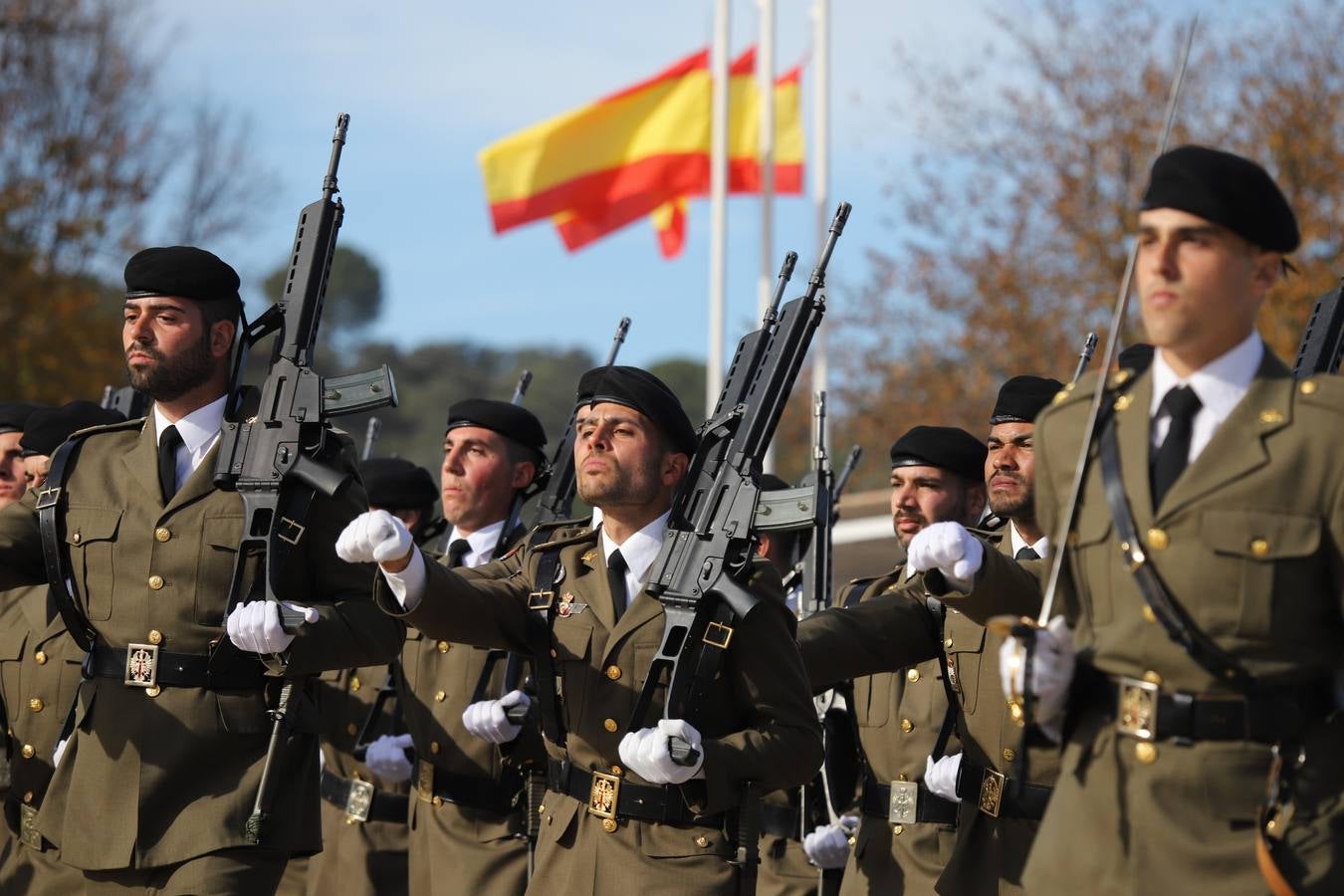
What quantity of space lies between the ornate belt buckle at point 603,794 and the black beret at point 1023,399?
239 centimetres

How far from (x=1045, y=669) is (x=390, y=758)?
498 cm

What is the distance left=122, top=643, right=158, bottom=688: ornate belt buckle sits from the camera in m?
5.91

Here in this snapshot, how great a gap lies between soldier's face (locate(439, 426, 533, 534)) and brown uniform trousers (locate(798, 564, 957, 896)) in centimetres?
199

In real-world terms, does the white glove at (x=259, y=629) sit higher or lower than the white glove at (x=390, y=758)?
higher

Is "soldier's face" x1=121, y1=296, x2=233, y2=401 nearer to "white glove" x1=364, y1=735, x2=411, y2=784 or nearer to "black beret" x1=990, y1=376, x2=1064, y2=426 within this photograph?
"white glove" x1=364, y1=735, x2=411, y2=784

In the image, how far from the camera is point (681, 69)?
71.0 ft

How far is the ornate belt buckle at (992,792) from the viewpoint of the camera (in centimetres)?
648

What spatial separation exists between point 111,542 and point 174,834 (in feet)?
3.01

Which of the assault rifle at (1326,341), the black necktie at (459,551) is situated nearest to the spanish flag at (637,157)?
the black necktie at (459,551)

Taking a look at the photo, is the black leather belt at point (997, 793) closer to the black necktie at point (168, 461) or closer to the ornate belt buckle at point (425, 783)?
the ornate belt buckle at point (425, 783)

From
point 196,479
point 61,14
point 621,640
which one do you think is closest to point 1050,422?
point 621,640

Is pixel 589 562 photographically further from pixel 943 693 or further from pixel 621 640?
pixel 943 693

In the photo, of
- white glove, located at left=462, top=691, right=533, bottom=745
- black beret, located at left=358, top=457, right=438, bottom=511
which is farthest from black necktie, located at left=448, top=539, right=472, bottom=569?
white glove, located at left=462, top=691, right=533, bottom=745

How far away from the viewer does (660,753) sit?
533 cm
